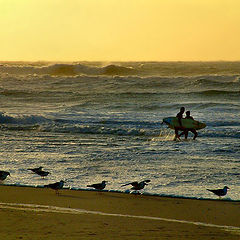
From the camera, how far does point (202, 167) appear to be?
13141 millimetres

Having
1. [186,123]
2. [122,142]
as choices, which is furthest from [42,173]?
[186,123]

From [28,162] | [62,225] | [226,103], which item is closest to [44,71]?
[226,103]

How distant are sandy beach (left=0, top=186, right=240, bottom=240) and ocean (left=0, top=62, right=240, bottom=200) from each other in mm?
719

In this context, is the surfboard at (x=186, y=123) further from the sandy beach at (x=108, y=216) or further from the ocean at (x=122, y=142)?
the sandy beach at (x=108, y=216)

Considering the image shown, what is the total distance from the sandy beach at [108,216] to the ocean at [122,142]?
72 centimetres

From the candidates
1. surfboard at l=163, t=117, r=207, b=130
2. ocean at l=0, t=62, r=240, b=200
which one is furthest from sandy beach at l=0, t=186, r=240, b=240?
surfboard at l=163, t=117, r=207, b=130

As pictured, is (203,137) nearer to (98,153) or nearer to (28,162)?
(98,153)

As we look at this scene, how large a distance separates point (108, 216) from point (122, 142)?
30.4 feet

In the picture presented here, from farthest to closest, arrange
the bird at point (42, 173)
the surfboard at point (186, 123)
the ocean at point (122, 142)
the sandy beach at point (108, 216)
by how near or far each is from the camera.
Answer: the surfboard at point (186, 123) → the ocean at point (122, 142) → the bird at point (42, 173) → the sandy beach at point (108, 216)

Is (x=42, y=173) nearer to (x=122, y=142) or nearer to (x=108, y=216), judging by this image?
(x=108, y=216)

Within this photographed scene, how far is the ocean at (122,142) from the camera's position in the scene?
11.9m

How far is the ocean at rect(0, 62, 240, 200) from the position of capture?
11.9 metres

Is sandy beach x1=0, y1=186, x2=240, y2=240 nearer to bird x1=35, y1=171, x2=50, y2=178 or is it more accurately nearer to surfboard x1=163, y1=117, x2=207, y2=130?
bird x1=35, y1=171, x2=50, y2=178

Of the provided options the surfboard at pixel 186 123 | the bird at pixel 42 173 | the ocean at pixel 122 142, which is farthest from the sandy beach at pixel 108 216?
the surfboard at pixel 186 123
